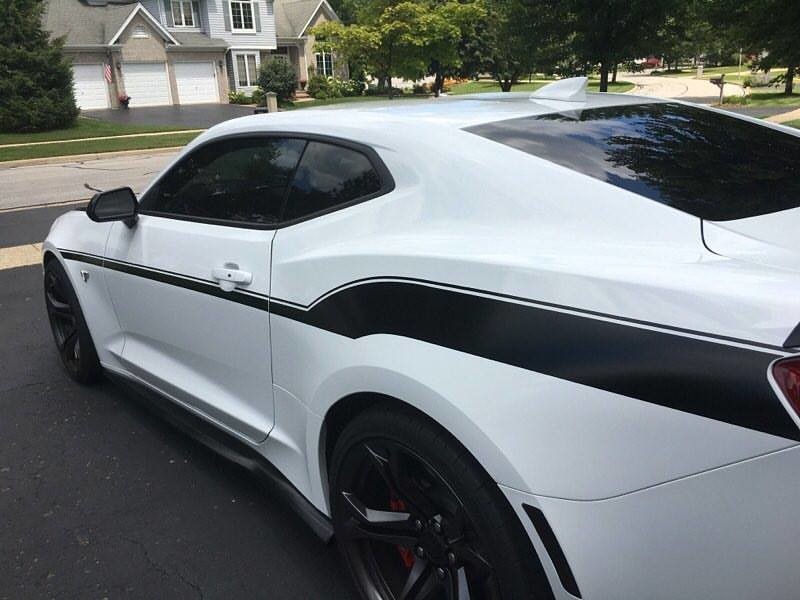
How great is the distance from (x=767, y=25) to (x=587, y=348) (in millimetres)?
8524

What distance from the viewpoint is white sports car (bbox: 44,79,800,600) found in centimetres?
146

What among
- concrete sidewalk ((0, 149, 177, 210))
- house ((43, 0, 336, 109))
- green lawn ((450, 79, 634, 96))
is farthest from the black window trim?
green lawn ((450, 79, 634, 96))

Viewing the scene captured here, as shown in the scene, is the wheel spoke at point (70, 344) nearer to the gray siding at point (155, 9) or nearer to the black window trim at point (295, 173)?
the black window trim at point (295, 173)

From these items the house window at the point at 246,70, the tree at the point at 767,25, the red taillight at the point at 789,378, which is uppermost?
the tree at the point at 767,25

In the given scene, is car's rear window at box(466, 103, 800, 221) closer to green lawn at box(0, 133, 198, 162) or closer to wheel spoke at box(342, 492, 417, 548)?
wheel spoke at box(342, 492, 417, 548)

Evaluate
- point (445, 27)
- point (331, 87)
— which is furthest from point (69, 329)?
point (331, 87)

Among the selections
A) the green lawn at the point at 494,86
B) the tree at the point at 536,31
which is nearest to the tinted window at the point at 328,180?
the tree at the point at 536,31

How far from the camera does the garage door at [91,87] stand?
120ft

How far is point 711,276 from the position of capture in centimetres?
154

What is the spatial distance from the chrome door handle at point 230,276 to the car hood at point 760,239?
1.48 m

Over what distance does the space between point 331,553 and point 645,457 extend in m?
1.58

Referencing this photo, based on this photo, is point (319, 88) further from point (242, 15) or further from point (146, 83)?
point (146, 83)

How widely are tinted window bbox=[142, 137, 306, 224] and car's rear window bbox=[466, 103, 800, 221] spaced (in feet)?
2.66

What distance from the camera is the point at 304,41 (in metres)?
45.9
